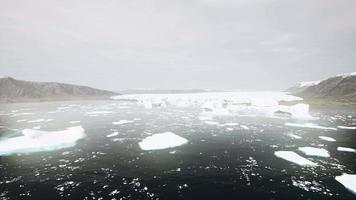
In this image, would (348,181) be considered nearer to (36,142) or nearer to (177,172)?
(177,172)

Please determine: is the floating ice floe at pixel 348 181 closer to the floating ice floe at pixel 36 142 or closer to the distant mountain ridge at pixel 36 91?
the floating ice floe at pixel 36 142

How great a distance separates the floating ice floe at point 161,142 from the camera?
2473 centimetres

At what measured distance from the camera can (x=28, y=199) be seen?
1299 cm

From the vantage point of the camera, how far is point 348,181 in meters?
15.2

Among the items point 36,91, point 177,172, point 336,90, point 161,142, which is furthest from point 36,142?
point 36,91

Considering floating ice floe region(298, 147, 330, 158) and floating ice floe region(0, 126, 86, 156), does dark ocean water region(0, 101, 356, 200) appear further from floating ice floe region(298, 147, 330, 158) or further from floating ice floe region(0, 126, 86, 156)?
floating ice floe region(0, 126, 86, 156)

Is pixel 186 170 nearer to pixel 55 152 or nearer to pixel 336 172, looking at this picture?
pixel 336 172

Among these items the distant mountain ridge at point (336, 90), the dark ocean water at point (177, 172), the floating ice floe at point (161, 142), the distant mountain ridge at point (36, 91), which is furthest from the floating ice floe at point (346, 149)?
the distant mountain ridge at point (36, 91)

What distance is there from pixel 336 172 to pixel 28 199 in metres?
19.7

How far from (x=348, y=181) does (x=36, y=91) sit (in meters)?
164

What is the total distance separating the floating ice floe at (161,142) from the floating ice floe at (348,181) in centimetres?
1438

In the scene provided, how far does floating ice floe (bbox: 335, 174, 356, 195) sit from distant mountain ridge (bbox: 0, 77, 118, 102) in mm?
141175

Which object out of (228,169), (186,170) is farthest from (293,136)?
(186,170)

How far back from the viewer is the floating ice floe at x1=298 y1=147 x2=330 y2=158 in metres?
21.7
